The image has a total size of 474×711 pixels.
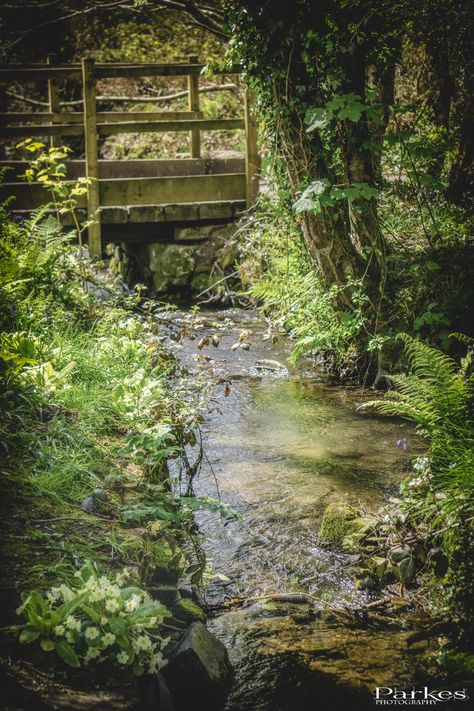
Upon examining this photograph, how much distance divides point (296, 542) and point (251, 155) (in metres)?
7.72

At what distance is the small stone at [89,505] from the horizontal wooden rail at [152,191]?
7306 millimetres

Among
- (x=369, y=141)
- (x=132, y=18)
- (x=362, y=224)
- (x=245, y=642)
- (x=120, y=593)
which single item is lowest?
(x=245, y=642)

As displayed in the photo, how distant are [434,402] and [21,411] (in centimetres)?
243

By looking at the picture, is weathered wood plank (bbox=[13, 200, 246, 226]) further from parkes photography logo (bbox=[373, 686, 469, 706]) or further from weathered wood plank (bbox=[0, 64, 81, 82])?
parkes photography logo (bbox=[373, 686, 469, 706])

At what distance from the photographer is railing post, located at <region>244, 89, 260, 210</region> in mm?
10055

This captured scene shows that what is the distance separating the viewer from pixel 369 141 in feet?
18.9

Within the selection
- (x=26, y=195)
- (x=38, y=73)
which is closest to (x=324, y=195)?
(x=26, y=195)

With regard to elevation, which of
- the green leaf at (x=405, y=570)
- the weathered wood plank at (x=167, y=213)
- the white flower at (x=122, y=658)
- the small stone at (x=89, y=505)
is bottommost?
the green leaf at (x=405, y=570)

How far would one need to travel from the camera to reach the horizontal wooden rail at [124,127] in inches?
378

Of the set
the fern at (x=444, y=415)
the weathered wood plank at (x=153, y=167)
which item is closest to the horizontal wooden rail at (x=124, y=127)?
the weathered wood plank at (x=153, y=167)

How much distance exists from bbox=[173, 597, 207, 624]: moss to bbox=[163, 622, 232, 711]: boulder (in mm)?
224

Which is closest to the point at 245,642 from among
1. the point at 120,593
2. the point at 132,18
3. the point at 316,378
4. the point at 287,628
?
the point at 287,628

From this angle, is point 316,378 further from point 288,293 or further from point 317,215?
point 317,215

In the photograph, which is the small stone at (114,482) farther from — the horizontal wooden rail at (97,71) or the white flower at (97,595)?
the horizontal wooden rail at (97,71)
